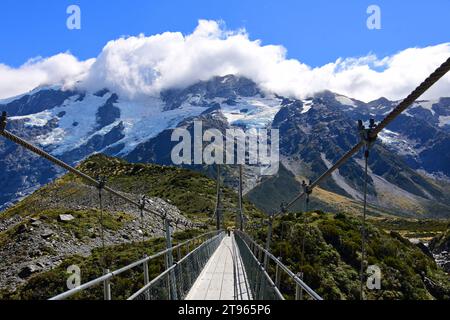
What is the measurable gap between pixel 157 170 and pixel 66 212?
7354cm

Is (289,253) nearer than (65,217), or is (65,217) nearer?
(289,253)

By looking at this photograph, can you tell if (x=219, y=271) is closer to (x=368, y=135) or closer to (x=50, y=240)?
(x=368, y=135)

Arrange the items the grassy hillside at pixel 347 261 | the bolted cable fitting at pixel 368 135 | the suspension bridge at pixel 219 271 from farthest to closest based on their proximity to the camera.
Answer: the grassy hillside at pixel 347 261 → the bolted cable fitting at pixel 368 135 → the suspension bridge at pixel 219 271

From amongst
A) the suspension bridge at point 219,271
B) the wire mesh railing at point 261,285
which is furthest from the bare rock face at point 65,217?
the wire mesh railing at point 261,285

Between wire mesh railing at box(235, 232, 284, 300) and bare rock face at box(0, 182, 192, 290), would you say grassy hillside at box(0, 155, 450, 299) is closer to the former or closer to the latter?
bare rock face at box(0, 182, 192, 290)

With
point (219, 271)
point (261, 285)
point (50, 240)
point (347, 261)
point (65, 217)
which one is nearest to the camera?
point (261, 285)

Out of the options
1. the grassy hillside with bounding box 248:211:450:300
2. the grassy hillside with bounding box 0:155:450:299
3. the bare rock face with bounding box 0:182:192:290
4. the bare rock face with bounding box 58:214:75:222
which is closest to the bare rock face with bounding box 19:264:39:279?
the bare rock face with bounding box 0:182:192:290

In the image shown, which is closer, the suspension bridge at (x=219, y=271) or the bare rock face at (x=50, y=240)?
the suspension bridge at (x=219, y=271)

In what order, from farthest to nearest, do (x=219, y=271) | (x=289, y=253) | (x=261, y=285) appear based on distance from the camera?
(x=289, y=253) → (x=219, y=271) → (x=261, y=285)

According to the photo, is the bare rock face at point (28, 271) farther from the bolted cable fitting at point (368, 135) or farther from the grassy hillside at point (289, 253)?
the bolted cable fitting at point (368, 135)

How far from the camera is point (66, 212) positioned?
50.0 m

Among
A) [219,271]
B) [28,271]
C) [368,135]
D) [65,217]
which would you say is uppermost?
[65,217]

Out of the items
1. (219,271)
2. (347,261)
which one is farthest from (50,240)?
(219,271)
